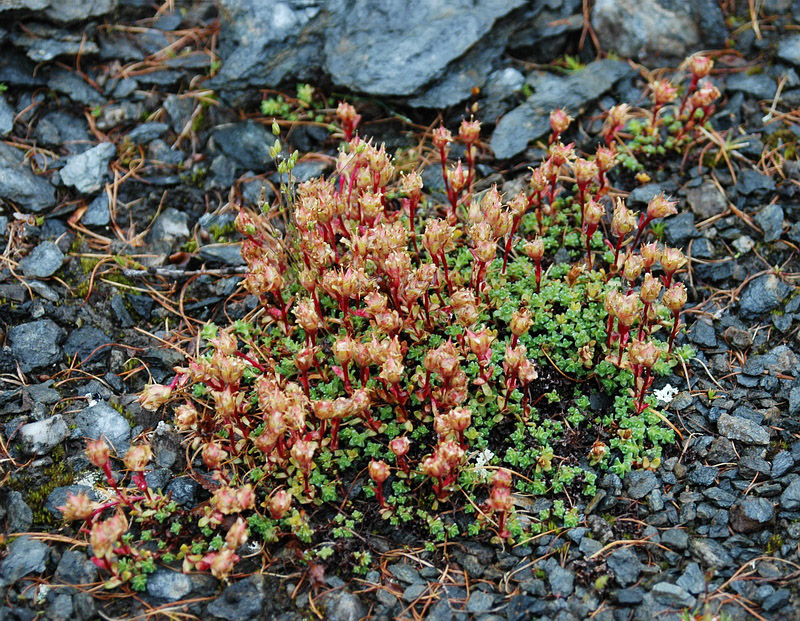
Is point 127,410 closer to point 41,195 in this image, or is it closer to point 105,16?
point 41,195

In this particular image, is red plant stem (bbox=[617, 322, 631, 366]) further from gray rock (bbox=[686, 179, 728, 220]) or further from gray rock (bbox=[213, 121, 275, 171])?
gray rock (bbox=[213, 121, 275, 171])

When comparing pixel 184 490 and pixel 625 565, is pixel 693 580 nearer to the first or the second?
pixel 625 565

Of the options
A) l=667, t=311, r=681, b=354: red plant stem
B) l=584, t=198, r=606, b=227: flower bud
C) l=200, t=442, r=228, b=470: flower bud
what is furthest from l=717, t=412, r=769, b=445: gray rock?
l=200, t=442, r=228, b=470: flower bud

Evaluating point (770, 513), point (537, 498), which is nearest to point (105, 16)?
point (537, 498)

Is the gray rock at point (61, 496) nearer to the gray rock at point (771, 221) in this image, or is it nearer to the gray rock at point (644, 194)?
the gray rock at point (644, 194)

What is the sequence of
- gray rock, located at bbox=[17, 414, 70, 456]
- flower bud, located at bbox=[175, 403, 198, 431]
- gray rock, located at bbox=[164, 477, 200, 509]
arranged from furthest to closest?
gray rock, located at bbox=[17, 414, 70, 456] → gray rock, located at bbox=[164, 477, 200, 509] → flower bud, located at bbox=[175, 403, 198, 431]

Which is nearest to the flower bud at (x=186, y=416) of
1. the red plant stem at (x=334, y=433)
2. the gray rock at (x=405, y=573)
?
the red plant stem at (x=334, y=433)
